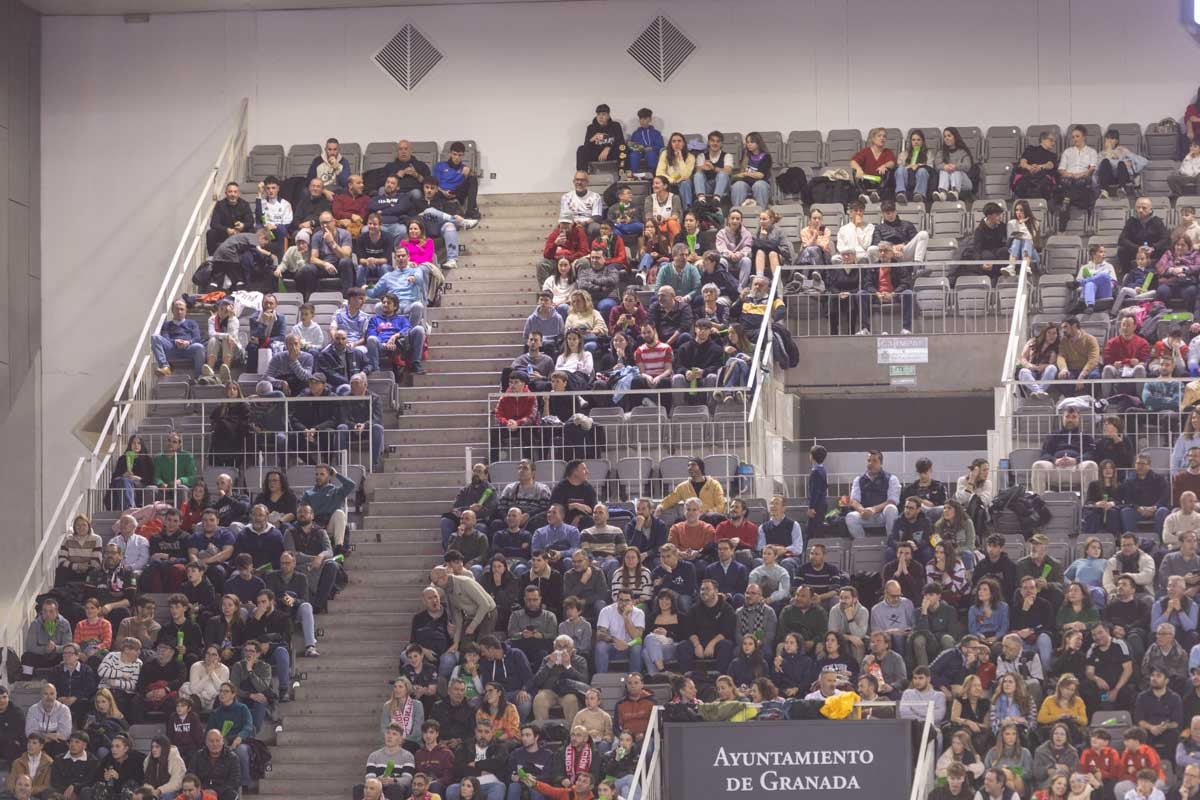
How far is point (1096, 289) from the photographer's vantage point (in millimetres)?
23125

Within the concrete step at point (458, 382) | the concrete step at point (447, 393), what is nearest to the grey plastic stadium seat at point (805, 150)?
the concrete step at point (458, 382)

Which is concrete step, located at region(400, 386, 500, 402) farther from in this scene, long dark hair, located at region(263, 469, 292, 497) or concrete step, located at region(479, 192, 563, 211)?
concrete step, located at region(479, 192, 563, 211)

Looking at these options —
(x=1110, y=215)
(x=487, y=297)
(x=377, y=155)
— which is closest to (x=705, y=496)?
(x=487, y=297)

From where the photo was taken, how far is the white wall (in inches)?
1077

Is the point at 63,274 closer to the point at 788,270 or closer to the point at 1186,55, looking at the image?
the point at 788,270

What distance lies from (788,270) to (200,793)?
29.3 ft

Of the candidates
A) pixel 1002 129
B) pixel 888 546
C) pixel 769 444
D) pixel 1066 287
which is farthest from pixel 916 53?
pixel 888 546

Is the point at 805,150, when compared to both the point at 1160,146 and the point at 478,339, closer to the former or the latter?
the point at 1160,146

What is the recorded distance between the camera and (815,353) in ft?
76.7

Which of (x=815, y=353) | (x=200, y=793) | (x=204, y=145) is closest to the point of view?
(x=200, y=793)

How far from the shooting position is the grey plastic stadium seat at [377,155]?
2764cm

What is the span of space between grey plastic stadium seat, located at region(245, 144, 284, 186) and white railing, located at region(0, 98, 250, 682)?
0.88 feet

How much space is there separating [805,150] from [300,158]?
606 centimetres

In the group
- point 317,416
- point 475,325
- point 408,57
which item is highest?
point 408,57
